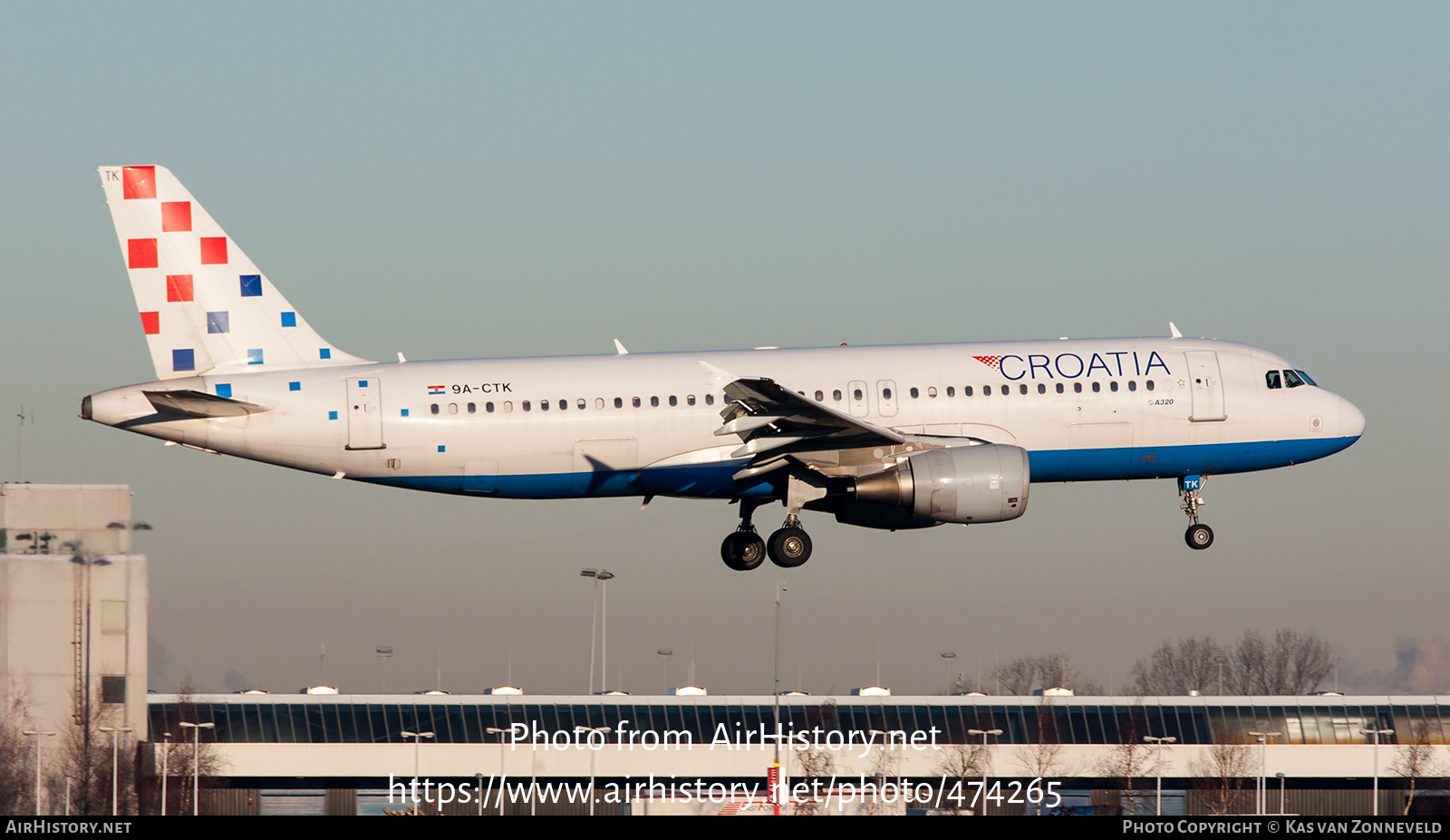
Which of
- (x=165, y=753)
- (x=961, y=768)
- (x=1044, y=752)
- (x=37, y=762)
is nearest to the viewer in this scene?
(x=165, y=753)

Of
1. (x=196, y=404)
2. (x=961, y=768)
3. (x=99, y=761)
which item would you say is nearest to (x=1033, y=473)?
(x=196, y=404)

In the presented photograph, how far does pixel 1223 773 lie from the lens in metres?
65.4

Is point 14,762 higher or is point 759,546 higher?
point 759,546

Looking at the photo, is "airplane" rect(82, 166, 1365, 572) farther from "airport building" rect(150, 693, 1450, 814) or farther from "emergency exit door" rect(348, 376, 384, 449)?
"airport building" rect(150, 693, 1450, 814)

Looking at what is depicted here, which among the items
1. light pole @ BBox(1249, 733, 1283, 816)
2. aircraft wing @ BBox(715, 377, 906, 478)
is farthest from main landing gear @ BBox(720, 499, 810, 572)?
light pole @ BBox(1249, 733, 1283, 816)

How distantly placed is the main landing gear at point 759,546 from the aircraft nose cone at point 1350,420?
13609mm

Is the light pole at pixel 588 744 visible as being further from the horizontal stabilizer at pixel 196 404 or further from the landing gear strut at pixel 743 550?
the horizontal stabilizer at pixel 196 404

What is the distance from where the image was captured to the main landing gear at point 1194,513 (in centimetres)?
3997

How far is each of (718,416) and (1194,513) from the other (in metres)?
12.2

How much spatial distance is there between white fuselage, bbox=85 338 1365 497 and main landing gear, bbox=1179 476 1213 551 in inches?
56.9

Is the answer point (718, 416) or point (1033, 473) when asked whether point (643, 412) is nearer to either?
point (718, 416)

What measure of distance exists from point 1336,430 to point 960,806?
2010 centimetres
